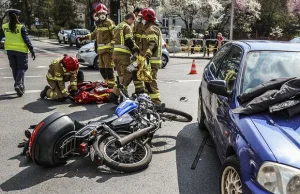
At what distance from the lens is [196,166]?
13.1 ft

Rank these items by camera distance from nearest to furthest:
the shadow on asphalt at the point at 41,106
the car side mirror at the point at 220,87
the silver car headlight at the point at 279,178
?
the silver car headlight at the point at 279,178, the car side mirror at the point at 220,87, the shadow on asphalt at the point at 41,106

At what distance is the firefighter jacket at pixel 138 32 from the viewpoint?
6.52 m

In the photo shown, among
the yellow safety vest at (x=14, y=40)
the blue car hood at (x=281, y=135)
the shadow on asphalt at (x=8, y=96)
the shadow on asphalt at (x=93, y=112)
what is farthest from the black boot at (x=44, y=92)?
the blue car hood at (x=281, y=135)

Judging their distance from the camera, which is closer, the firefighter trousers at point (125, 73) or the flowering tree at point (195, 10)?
the firefighter trousers at point (125, 73)

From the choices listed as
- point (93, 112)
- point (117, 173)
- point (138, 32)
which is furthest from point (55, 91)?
point (117, 173)

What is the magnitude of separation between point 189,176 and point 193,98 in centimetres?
432

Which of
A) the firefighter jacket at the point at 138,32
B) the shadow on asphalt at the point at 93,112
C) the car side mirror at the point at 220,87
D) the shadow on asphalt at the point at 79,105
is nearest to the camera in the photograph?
the car side mirror at the point at 220,87

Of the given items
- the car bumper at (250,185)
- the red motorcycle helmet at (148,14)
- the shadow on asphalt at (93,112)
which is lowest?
the shadow on asphalt at (93,112)

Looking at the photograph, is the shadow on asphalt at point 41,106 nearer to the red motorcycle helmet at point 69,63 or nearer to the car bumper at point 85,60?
the red motorcycle helmet at point 69,63

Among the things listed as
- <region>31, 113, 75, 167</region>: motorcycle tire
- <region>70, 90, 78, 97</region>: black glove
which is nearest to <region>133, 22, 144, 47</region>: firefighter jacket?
<region>70, 90, 78, 97</region>: black glove

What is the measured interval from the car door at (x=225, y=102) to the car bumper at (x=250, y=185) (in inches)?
23.0

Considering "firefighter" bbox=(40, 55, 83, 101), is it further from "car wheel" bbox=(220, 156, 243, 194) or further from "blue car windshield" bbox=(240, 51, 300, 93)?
"car wheel" bbox=(220, 156, 243, 194)

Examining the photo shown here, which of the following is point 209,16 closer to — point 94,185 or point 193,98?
point 193,98

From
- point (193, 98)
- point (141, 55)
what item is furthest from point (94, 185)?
point (193, 98)
